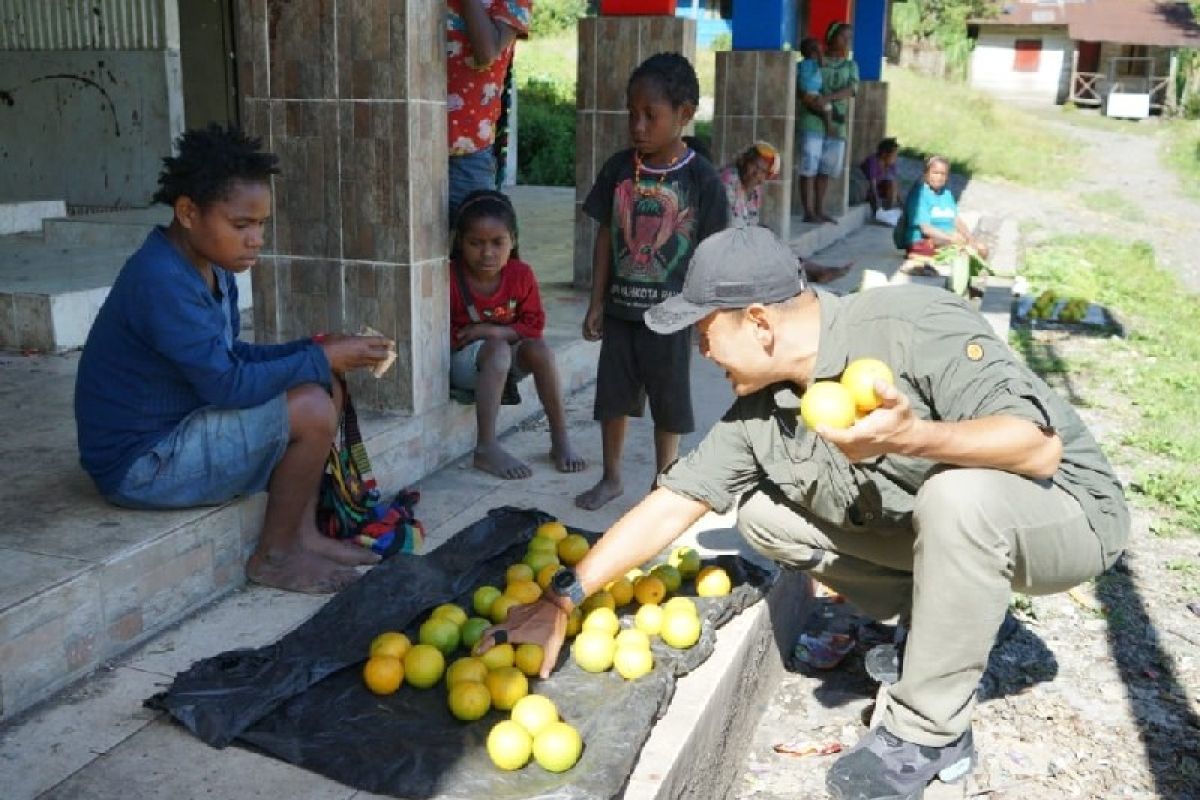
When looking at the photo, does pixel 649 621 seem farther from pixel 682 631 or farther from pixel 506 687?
pixel 506 687

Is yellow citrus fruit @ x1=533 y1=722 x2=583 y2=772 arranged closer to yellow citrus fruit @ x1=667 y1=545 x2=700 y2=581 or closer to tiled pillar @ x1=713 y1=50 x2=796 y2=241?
yellow citrus fruit @ x1=667 y1=545 x2=700 y2=581

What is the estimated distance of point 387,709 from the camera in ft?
10.4

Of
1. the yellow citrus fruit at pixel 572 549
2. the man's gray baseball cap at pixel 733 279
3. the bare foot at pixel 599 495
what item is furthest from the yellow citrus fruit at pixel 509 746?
the bare foot at pixel 599 495

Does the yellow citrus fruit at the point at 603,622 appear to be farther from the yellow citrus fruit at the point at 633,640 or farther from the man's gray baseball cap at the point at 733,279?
the man's gray baseball cap at the point at 733,279

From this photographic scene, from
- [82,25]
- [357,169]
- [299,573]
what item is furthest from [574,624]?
[82,25]

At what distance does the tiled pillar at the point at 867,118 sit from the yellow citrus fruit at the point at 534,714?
52.7ft

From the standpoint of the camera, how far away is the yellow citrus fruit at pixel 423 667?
3.25 m

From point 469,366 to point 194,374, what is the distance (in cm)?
181

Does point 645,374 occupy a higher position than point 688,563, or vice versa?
point 645,374

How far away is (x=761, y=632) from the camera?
3.77 m

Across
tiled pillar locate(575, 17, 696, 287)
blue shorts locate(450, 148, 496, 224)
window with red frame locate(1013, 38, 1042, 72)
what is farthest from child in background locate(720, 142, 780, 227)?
window with red frame locate(1013, 38, 1042, 72)

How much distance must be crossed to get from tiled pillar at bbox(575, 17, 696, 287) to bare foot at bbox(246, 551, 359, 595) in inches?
188

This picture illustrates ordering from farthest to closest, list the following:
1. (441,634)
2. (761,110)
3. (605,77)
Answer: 1. (761,110)
2. (605,77)
3. (441,634)

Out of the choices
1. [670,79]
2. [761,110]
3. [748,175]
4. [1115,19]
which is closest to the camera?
[670,79]
